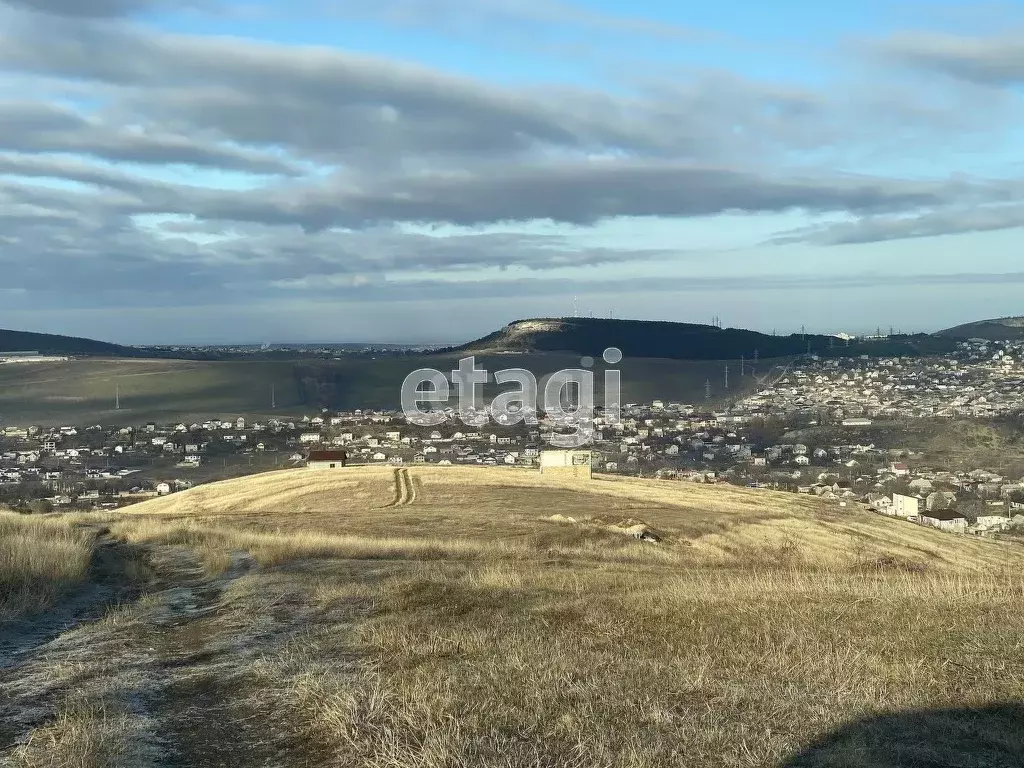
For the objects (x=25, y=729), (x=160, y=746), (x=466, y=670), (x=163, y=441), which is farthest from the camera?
(x=163, y=441)

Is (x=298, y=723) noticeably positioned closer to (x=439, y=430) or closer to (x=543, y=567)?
(x=543, y=567)

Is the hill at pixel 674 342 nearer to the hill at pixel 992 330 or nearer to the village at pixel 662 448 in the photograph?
the hill at pixel 992 330

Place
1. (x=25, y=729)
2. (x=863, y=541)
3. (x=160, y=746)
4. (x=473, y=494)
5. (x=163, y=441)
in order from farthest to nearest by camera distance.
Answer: (x=163, y=441) → (x=473, y=494) → (x=863, y=541) → (x=25, y=729) → (x=160, y=746)

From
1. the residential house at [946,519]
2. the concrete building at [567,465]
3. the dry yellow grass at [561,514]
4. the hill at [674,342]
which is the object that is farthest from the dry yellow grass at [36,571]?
the hill at [674,342]

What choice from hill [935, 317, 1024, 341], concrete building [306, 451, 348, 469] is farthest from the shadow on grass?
hill [935, 317, 1024, 341]

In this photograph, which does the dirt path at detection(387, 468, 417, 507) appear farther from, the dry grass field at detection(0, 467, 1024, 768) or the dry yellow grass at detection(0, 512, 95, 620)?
the dry yellow grass at detection(0, 512, 95, 620)

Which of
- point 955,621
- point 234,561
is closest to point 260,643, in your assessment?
point 955,621

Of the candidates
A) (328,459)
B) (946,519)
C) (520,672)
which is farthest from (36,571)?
(946,519)

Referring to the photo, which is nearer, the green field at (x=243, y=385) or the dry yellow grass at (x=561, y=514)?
the dry yellow grass at (x=561, y=514)
